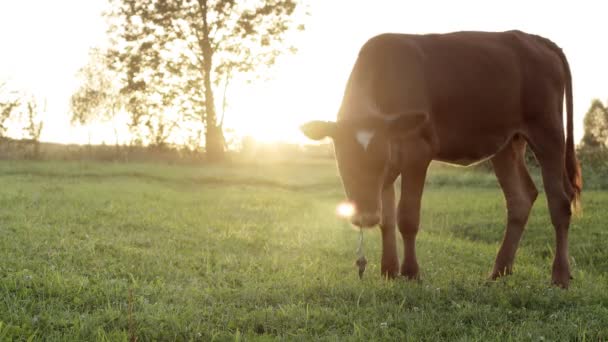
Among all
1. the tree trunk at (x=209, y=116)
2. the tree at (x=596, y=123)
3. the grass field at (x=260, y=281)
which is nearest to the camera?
the grass field at (x=260, y=281)

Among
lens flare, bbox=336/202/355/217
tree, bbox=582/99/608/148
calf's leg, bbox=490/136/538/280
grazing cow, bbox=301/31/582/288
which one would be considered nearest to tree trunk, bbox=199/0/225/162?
calf's leg, bbox=490/136/538/280

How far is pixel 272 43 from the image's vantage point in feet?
135

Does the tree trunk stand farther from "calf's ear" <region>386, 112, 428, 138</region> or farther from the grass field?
"calf's ear" <region>386, 112, 428, 138</region>

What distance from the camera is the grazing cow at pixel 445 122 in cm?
618

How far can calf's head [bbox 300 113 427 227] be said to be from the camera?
604 cm

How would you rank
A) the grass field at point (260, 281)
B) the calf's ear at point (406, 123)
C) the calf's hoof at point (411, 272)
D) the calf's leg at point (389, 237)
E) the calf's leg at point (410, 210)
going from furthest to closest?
the calf's leg at point (389, 237) < the calf's hoof at point (411, 272) < the calf's leg at point (410, 210) < the calf's ear at point (406, 123) < the grass field at point (260, 281)

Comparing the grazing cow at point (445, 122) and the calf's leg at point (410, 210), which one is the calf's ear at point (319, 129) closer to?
the grazing cow at point (445, 122)

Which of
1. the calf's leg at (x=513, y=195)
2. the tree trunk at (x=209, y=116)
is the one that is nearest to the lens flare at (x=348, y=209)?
the calf's leg at (x=513, y=195)

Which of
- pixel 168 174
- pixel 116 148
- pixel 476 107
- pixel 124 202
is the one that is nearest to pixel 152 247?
pixel 476 107

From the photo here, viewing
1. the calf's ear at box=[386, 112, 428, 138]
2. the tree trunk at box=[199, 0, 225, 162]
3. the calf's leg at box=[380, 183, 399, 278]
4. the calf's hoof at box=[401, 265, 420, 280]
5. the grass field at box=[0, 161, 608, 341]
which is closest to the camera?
the grass field at box=[0, 161, 608, 341]

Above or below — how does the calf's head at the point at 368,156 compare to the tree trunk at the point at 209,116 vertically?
below

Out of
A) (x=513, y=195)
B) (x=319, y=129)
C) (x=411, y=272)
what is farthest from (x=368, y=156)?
(x=513, y=195)

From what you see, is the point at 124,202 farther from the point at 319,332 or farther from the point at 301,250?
the point at 319,332

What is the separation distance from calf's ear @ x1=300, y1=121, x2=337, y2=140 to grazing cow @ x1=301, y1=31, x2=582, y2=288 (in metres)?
0.01
